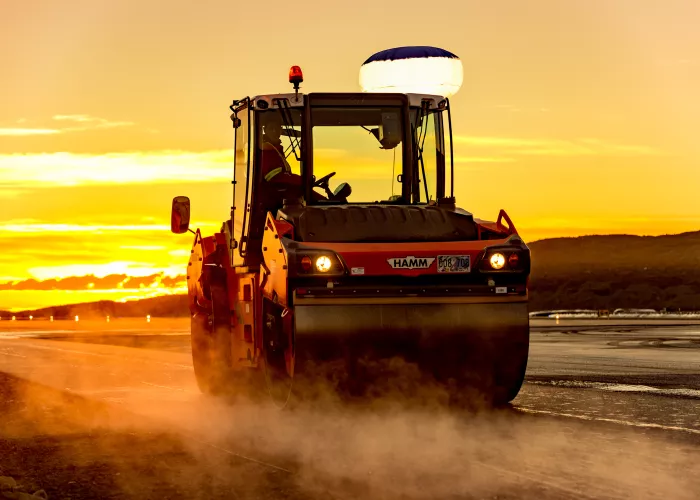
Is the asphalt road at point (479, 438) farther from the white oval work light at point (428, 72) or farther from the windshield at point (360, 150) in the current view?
the white oval work light at point (428, 72)

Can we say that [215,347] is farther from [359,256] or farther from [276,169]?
[359,256]

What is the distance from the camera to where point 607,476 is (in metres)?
8.63

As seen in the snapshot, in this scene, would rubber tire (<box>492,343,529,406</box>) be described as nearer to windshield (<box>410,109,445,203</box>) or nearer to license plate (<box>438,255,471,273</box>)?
license plate (<box>438,255,471,273</box>)

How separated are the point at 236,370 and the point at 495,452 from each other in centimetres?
604

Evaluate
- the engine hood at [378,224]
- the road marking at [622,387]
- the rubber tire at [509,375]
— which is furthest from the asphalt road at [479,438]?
the engine hood at [378,224]

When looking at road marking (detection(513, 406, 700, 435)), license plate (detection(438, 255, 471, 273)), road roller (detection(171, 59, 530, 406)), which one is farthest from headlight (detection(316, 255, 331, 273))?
road marking (detection(513, 406, 700, 435))

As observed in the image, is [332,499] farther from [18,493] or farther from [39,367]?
[39,367]

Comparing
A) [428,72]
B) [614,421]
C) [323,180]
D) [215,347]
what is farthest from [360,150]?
[428,72]

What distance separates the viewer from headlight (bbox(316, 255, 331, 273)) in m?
11.6

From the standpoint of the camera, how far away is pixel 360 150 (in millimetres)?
13562

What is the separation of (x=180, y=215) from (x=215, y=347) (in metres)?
1.75

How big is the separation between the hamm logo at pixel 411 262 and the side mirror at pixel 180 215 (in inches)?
141

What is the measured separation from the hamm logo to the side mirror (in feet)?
11.7

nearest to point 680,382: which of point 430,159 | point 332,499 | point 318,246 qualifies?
point 430,159
